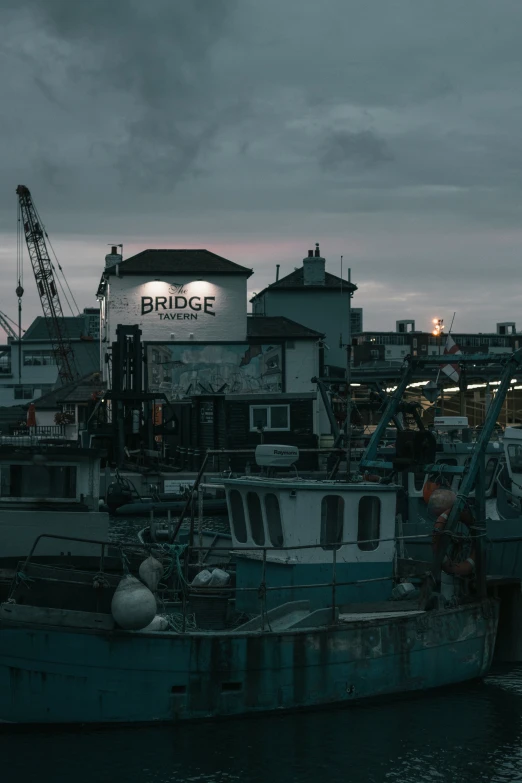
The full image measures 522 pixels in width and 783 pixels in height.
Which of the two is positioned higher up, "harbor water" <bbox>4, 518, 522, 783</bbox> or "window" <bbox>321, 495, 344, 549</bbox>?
"window" <bbox>321, 495, 344, 549</bbox>

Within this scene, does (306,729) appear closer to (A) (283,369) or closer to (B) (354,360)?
(A) (283,369)

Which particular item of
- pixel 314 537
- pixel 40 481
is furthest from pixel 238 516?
pixel 40 481

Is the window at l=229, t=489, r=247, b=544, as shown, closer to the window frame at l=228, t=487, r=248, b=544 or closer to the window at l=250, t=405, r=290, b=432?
the window frame at l=228, t=487, r=248, b=544

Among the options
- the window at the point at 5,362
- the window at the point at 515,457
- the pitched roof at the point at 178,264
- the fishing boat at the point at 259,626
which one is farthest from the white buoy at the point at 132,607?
the window at the point at 5,362

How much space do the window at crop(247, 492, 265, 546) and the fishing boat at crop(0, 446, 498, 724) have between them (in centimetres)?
2

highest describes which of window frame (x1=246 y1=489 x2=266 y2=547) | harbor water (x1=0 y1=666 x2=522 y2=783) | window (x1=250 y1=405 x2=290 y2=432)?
window (x1=250 y1=405 x2=290 y2=432)

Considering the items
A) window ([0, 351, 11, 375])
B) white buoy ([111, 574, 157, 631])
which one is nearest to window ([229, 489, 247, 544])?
white buoy ([111, 574, 157, 631])

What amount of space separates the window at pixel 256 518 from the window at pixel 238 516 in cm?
21

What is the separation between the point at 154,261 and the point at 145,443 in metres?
18.1

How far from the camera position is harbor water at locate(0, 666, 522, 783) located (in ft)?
49.2

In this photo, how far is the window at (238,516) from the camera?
18938 millimetres

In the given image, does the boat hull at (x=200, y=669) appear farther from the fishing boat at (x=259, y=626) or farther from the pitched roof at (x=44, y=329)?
the pitched roof at (x=44, y=329)

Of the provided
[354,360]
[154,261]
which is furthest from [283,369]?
[354,360]

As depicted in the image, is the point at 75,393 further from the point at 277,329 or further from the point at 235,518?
the point at 235,518
